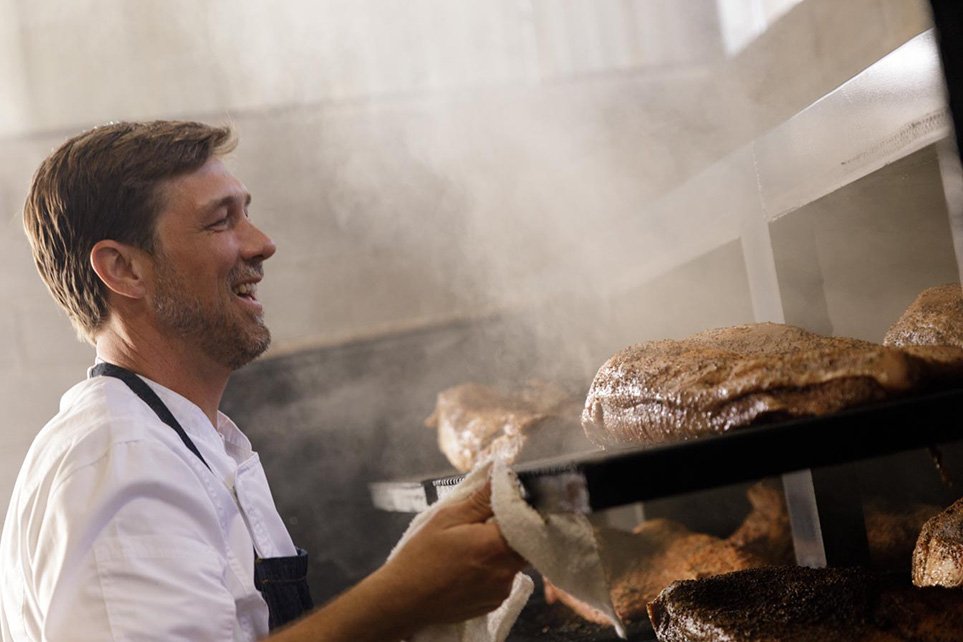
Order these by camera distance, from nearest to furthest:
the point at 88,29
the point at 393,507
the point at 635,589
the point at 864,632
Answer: the point at 864,632, the point at 393,507, the point at 635,589, the point at 88,29

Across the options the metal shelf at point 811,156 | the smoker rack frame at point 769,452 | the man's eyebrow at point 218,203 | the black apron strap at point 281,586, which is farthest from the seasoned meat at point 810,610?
the man's eyebrow at point 218,203

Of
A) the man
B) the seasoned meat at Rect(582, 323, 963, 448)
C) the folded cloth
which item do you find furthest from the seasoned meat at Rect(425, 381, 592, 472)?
the folded cloth

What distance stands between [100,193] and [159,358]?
1.23ft

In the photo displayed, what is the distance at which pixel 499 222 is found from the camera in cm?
438

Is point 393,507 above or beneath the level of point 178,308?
beneath

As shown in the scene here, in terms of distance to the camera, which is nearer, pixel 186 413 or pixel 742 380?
pixel 742 380

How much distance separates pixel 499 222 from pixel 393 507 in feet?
8.76

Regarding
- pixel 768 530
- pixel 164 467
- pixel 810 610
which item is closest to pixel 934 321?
pixel 810 610

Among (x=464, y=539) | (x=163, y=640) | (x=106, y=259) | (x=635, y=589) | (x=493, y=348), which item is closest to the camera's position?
(x=464, y=539)

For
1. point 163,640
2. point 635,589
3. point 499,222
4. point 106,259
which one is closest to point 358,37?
point 499,222

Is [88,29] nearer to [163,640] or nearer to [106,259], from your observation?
[106,259]

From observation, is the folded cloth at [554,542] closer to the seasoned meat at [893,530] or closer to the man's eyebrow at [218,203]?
Answer: the seasoned meat at [893,530]

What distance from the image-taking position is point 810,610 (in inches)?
47.6

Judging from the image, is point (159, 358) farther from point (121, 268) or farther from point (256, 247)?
point (256, 247)
